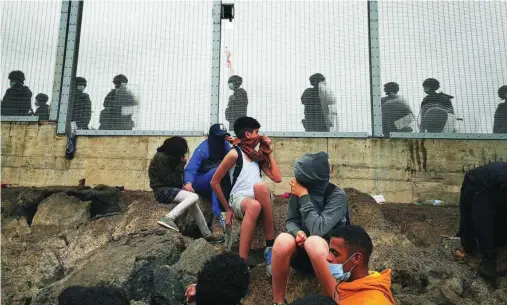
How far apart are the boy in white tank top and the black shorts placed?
0.94 ft

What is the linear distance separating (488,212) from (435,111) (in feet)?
9.69

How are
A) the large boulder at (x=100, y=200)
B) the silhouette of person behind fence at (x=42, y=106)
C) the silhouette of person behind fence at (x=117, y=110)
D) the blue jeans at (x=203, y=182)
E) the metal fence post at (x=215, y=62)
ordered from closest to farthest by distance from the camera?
the blue jeans at (x=203, y=182) → the large boulder at (x=100, y=200) → the metal fence post at (x=215, y=62) → the silhouette of person behind fence at (x=117, y=110) → the silhouette of person behind fence at (x=42, y=106)

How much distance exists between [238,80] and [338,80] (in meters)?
1.55

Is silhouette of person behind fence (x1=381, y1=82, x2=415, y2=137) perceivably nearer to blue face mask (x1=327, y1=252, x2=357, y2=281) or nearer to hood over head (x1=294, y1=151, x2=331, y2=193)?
hood over head (x1=294, y1=151, x2=331, y2=193)

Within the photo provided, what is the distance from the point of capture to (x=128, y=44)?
7.73 m

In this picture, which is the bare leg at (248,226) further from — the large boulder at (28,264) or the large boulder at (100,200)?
the large boulder at (100,200)

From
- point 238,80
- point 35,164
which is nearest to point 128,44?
point 238,80

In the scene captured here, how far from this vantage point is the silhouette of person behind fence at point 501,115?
7.22 m

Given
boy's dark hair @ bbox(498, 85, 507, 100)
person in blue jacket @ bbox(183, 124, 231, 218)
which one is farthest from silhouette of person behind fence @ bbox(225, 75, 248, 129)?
boy's dark hair @ bbox(498, 85, 507, 100)

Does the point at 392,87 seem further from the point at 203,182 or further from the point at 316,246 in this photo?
the point at 316,246

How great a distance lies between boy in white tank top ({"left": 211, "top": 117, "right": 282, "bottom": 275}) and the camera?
15.1 feet

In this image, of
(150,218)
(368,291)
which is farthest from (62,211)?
(368,291)

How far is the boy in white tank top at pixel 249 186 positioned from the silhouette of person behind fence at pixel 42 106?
3.80 m

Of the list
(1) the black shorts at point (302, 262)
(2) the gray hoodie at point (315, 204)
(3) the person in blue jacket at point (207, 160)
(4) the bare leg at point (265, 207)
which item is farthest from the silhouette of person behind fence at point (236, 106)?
(1) the black shorts at point (302, 262)
